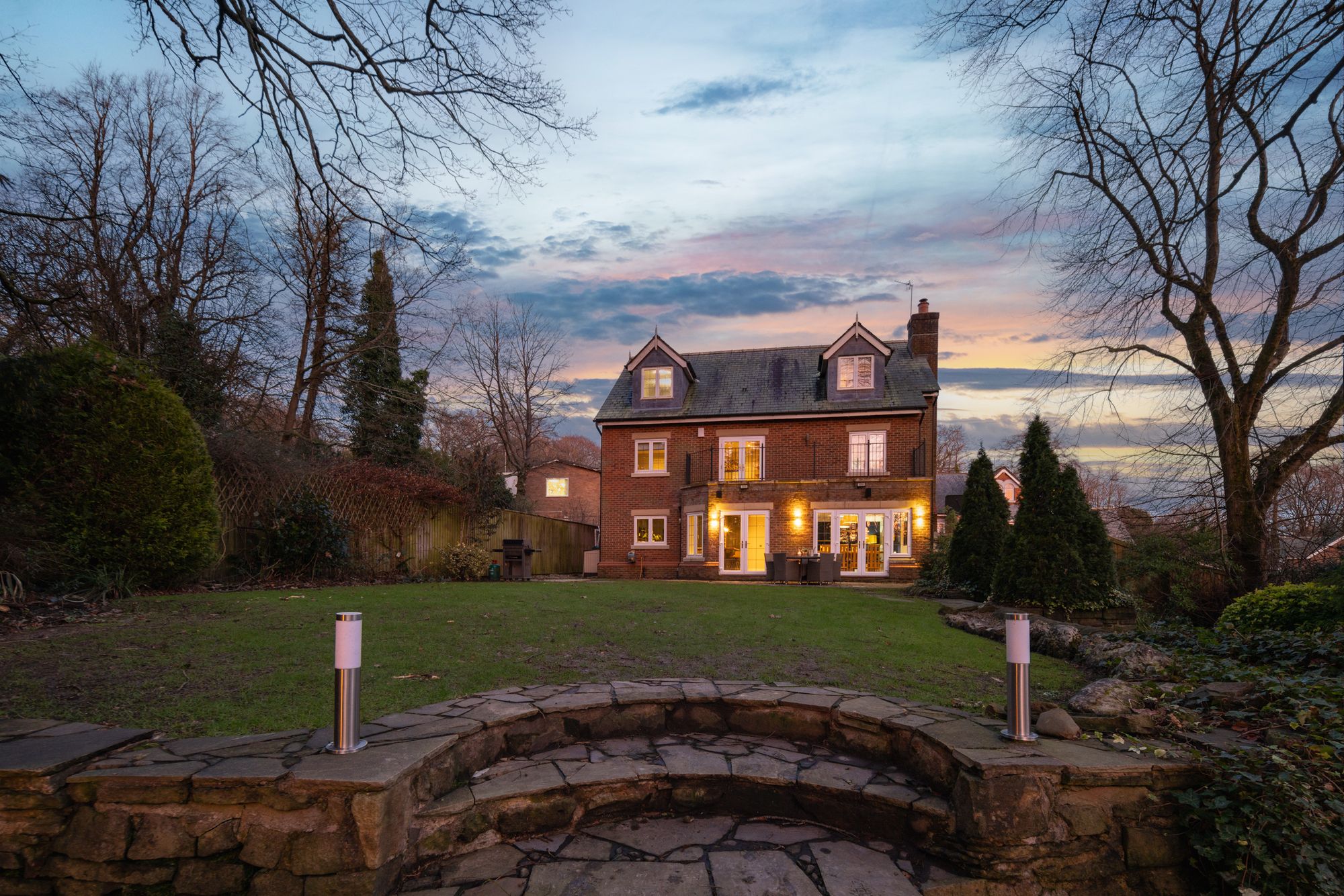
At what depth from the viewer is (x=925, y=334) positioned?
23.6 m

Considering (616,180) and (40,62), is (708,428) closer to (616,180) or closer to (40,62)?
(616,180)

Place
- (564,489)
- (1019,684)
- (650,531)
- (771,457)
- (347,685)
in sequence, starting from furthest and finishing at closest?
(564,489), (650,531), (771,457), (1019,684), (347,685)

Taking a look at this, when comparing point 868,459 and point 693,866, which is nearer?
point 693,866

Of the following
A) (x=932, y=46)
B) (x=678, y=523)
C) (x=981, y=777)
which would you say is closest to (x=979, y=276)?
(x=932, y=46)

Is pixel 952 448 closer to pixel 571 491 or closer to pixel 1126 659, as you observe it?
pixel 571 491

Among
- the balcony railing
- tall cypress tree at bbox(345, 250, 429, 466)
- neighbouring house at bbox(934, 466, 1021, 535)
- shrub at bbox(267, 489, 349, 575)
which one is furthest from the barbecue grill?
neighbouring house at bbox(934, 466, 1021, 535)

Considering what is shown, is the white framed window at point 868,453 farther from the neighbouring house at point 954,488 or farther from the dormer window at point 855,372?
the neighbouring house at point 954,488

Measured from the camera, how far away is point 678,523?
22.7 metres

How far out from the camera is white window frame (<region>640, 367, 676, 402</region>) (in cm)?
2358

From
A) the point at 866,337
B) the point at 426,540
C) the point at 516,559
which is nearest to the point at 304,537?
the point at 426,540

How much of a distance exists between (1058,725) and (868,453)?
18521 mm

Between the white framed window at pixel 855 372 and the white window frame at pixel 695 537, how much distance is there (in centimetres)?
651

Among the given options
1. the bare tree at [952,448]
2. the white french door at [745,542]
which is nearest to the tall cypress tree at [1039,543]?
the white french door at [745,542]

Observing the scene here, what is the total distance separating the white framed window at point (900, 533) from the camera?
20.0m
